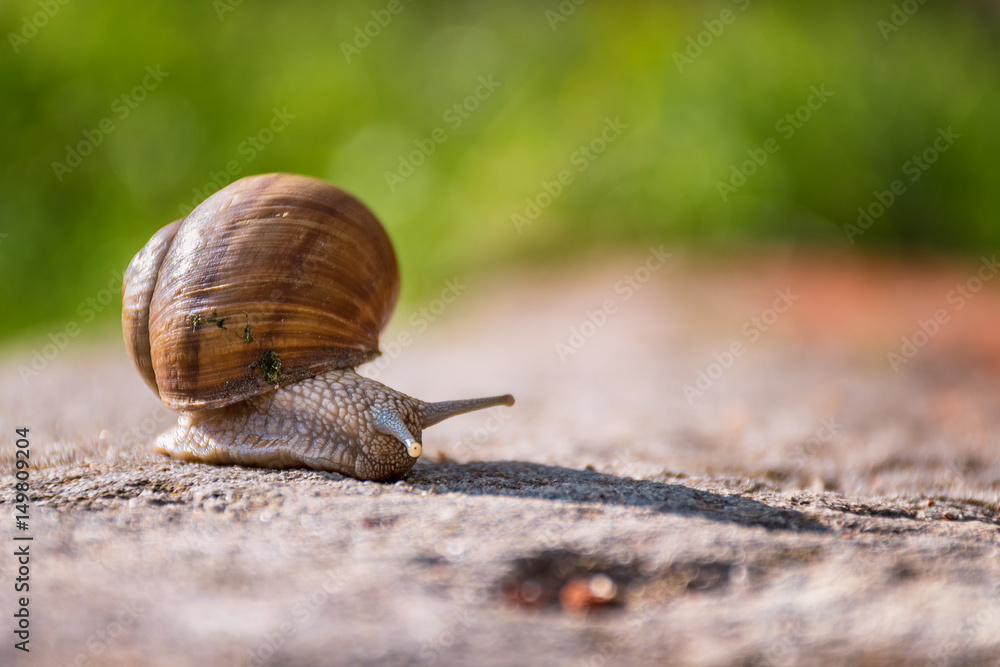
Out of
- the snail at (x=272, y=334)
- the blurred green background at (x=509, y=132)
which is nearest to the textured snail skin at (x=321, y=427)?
the snail at (x=272, y=334)

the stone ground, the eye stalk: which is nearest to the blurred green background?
the stone ground

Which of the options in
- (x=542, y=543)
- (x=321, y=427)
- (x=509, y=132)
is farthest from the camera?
(x=509, y=132)

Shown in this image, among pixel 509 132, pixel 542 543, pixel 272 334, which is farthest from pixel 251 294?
pixel 509 132

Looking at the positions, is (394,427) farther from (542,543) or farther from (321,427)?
(542,543)

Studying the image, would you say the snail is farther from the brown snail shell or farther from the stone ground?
the stone ground

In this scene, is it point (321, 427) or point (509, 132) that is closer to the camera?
point (321, 427)

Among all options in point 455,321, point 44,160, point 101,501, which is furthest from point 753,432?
point 44,160

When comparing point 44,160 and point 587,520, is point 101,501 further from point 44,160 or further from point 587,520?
point 44,160
